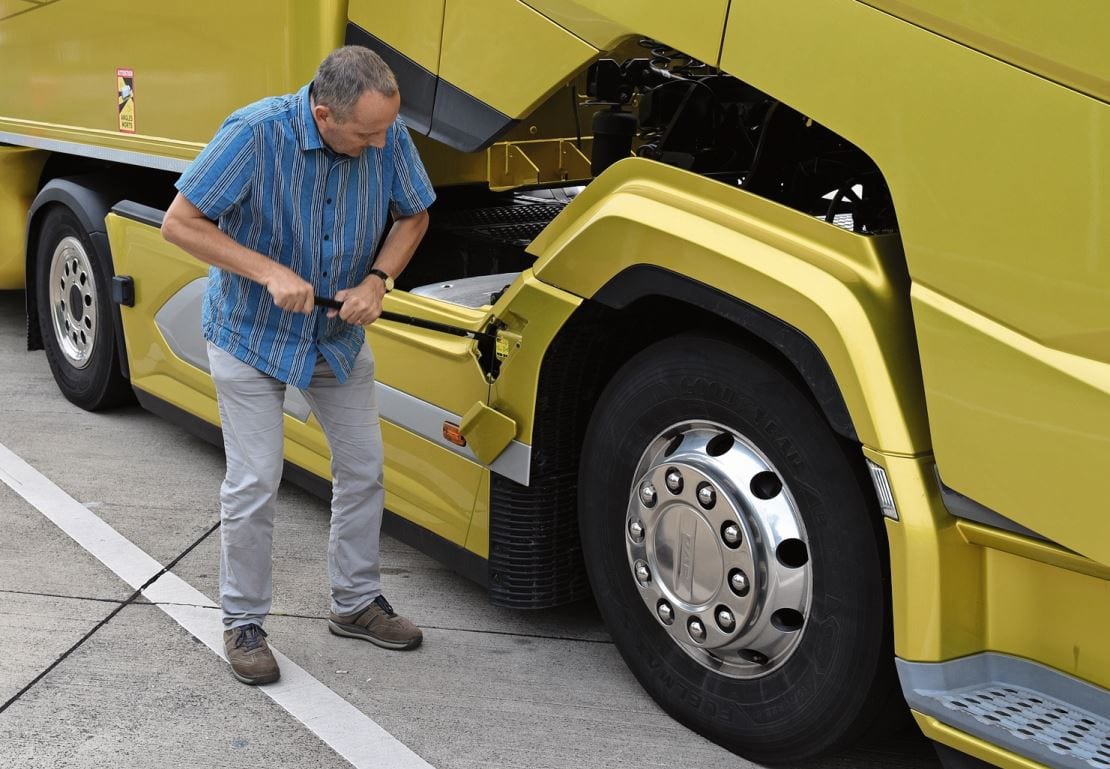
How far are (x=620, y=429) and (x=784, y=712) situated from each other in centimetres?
82

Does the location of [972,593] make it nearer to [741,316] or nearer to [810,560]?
[810,560]

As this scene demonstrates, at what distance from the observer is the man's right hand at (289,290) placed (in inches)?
135

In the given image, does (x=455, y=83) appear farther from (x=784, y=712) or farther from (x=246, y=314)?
(x=784, y=712)

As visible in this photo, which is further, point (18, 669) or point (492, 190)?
point (492, 190)

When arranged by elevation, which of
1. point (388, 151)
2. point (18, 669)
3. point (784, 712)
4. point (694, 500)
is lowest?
point (18, 669)

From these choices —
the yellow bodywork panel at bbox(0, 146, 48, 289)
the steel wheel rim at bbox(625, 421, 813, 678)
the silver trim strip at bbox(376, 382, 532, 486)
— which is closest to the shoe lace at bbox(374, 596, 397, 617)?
the silver trim strip at bbox(376, 382, 532, 486)

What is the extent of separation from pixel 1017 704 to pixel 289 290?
1972mm

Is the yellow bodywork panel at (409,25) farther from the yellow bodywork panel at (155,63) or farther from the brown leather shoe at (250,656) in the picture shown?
the brown leather shoe at (250,656)

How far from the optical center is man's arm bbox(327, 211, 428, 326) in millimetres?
3586

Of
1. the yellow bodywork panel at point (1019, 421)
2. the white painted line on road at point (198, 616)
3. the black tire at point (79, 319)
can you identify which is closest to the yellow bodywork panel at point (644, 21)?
the yellow bodywork panel at point (1019, 421)

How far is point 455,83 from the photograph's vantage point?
3895mm

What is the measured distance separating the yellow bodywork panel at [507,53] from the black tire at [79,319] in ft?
8.75

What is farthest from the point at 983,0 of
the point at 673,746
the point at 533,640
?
the point at 533,640

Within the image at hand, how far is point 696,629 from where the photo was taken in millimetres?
3367
